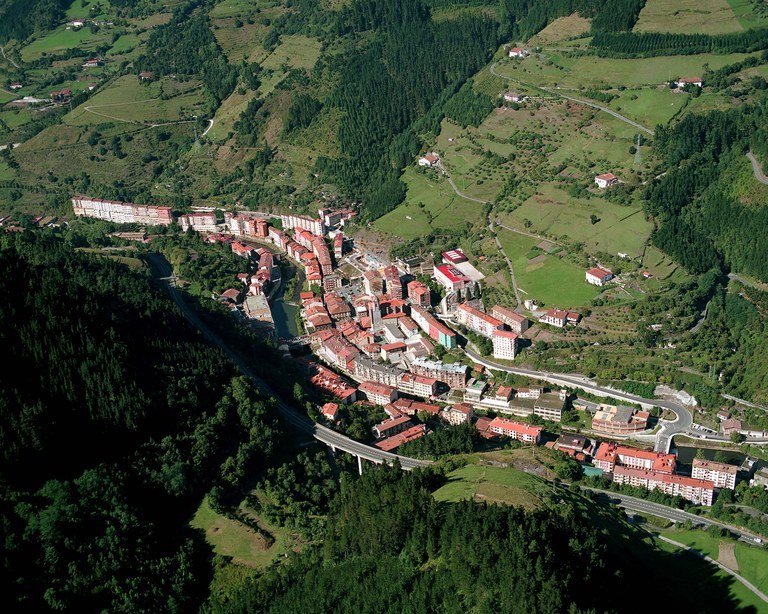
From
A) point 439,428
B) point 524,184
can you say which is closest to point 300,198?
point 524,184

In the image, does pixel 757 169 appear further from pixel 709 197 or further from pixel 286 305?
pixel 286 305

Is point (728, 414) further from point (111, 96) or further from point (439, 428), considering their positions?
point (111, 96)

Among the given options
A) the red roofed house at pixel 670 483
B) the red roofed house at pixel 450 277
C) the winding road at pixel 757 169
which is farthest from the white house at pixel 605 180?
the red roofed house at pixel 670 483

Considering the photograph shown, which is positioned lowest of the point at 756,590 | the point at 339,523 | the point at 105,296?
the point at 756,590

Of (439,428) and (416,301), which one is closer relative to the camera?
(439,428)

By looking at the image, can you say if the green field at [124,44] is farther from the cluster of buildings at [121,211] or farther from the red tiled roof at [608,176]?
the red tiled roof at [608,176]

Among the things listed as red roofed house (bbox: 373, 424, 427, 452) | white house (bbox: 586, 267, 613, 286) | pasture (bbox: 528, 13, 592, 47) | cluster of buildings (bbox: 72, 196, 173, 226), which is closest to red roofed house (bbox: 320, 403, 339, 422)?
red roofed house (bbox: 373, 424, 427, 452)
